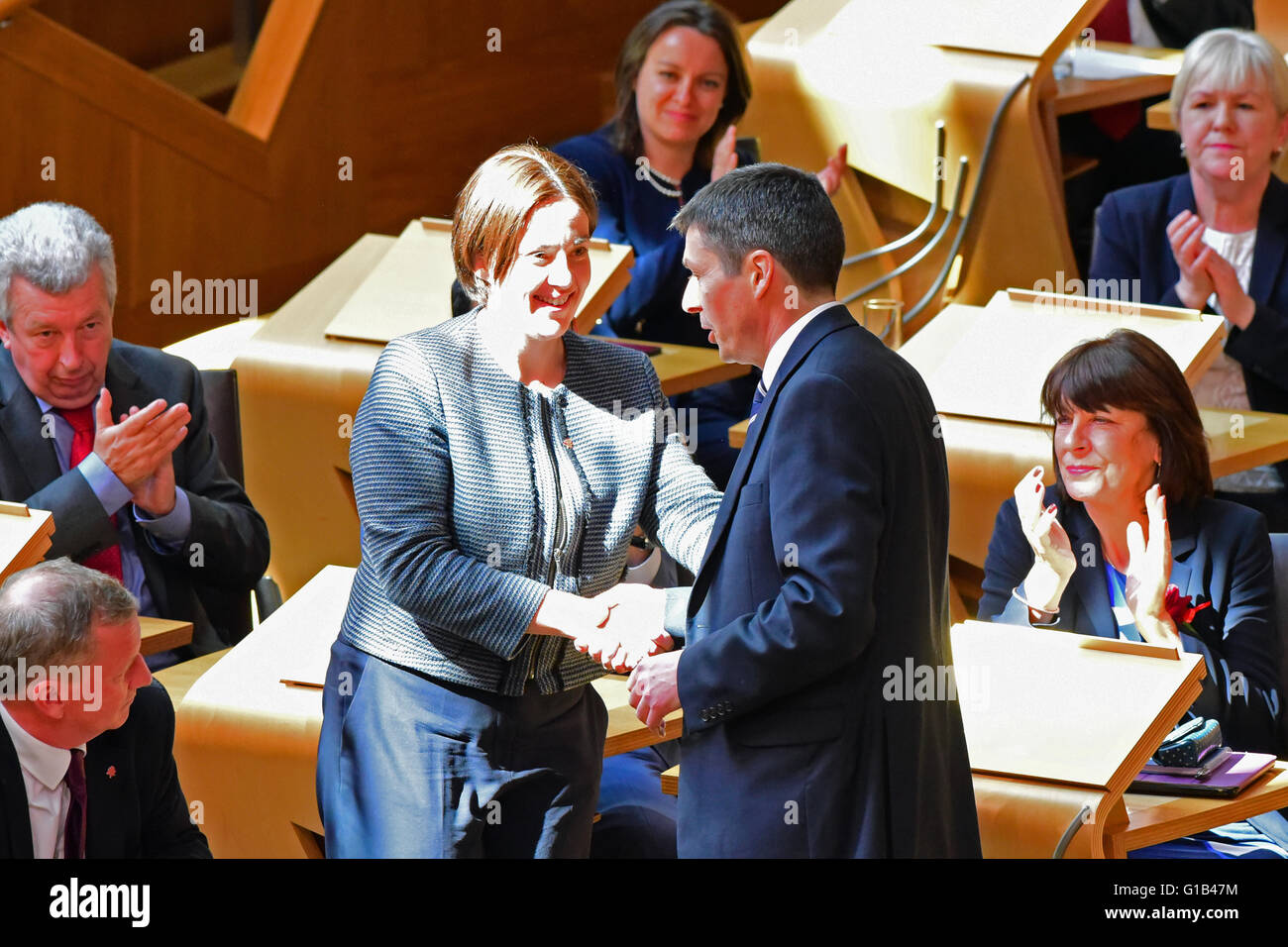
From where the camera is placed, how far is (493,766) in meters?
2.53

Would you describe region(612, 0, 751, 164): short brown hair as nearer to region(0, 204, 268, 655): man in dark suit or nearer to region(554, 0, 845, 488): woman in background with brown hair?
region(554, 0, 845, 488): woman in background with brown hair

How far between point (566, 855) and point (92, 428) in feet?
4.93

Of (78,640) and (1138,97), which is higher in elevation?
(1138,97)

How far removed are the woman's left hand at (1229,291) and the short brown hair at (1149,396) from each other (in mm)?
1053

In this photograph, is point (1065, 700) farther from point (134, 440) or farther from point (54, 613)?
point (134, 440)

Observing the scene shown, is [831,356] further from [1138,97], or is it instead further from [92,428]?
[1138,97]

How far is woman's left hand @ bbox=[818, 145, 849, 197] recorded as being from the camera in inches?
212

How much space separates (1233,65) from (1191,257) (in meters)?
0.54

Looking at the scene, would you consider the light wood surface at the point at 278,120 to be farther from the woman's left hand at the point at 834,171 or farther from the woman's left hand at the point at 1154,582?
the woman's left hand at the point at 1154,582

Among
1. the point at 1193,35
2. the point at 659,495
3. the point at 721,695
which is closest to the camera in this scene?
the point at 721,695

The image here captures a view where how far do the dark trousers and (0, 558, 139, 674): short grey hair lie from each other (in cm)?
33

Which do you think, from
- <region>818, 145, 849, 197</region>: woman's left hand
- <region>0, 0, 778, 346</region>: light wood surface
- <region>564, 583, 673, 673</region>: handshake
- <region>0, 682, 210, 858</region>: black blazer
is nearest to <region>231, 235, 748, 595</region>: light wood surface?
<region>818, 145, 849, 197</region>: woman's left hand

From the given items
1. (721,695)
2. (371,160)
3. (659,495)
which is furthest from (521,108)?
(721,695)

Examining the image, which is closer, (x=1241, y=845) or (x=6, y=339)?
(x=1241, y=845)
